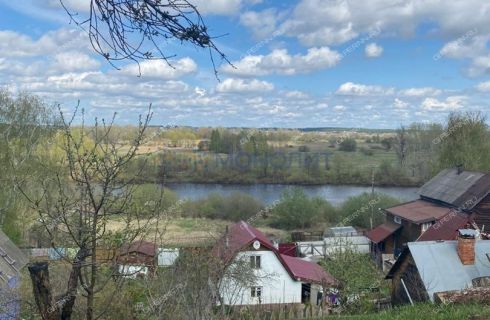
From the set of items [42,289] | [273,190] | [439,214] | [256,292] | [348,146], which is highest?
[42,289]

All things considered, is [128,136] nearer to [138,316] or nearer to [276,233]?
[138,316]

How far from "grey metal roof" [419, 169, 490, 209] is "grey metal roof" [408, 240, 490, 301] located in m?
10.4

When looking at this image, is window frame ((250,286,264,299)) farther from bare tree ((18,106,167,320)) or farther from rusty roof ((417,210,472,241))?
bare tree ((18,106,167,320))

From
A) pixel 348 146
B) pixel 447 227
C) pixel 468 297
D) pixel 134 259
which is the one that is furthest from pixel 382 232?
pixel 348 146

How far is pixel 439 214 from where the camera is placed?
25.6 meters

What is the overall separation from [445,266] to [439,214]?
1227 centimetres

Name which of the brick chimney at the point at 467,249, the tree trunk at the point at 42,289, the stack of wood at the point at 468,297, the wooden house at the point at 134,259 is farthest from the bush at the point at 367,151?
the tree trunk at the point at 42,289

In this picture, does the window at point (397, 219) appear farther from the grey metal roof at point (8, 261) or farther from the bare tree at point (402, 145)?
the bare tree at point (402, 145)

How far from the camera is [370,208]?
3544 centimetres

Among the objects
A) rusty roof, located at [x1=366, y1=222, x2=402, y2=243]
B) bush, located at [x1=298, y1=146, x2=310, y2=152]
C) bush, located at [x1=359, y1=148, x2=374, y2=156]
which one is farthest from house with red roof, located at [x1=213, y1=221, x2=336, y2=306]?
bush, located at [x1=298, y1=146, x2=310, y2=152]

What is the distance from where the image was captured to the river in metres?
47.1

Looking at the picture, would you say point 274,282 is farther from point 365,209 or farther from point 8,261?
point 365,209

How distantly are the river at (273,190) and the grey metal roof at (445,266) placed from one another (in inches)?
1163

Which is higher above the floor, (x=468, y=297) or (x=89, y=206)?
(x=89, y=206)
